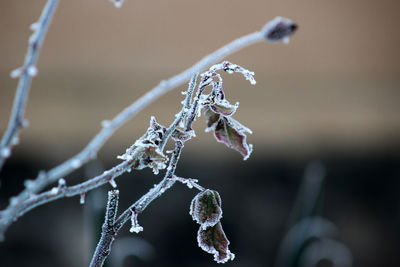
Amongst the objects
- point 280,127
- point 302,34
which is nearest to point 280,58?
point 302,34

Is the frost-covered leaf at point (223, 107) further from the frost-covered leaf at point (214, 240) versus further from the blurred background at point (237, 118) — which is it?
the blurred background at point (237, 118)

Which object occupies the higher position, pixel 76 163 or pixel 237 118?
pixel 237 118

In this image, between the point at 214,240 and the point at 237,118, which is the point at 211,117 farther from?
the point at 237,118

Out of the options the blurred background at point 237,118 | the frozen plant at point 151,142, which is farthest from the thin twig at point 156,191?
the blurred background at point 237,118

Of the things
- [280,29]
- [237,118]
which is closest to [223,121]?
[280,29]

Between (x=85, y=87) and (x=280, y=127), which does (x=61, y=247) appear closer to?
(x=85, y=87)
